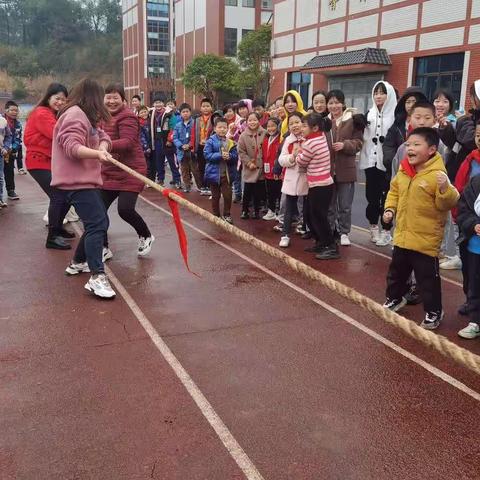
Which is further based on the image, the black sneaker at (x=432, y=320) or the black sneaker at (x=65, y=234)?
the black sneaker at (x=65, y=234)

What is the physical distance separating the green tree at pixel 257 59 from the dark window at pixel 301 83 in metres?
6.71

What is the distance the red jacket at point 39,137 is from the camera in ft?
22.1

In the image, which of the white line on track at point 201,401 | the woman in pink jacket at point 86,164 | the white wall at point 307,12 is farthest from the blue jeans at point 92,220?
the white wall at point 307,12

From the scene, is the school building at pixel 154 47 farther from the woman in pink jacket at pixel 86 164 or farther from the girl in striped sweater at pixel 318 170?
the woman in pink jacket at pixel 86 164

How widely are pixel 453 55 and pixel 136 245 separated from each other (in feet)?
55.9

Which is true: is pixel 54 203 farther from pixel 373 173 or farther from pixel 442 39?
pixel 442 39

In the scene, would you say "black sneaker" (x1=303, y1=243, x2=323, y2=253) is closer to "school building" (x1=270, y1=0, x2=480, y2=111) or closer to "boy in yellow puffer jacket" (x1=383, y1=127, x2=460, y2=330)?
"boy in yellow puffer jacket" (x1=383, y1=127, x2=460, y2=330)

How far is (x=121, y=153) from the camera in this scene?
234 inches

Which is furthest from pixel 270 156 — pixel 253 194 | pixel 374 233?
pixel 374 233

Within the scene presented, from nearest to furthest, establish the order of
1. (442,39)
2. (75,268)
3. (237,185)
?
(75,268) < (237,185) < (442,39)

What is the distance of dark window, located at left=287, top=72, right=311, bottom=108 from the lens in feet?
94.9

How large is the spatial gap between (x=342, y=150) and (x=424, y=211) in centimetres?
257

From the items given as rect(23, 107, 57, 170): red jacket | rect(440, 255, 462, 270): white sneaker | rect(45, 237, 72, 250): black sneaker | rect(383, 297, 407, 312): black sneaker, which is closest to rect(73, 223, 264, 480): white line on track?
rect(383, 297, 407, 312): black sneaker

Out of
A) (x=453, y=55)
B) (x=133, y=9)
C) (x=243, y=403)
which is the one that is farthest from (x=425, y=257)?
(x=133, y=9)
